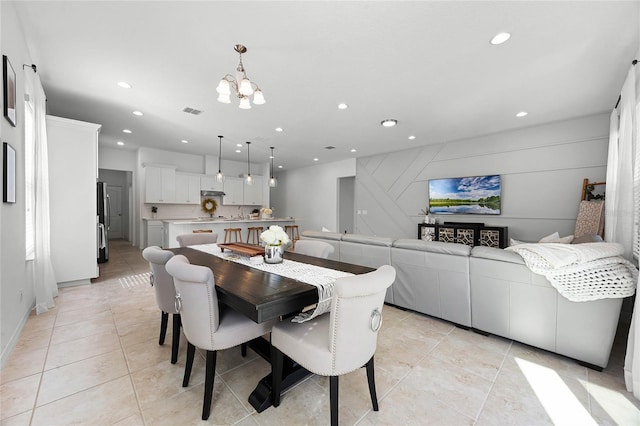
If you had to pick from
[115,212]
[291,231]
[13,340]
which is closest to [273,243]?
[13,340]

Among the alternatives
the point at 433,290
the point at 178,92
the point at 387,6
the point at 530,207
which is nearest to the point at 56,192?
the point at 178,92

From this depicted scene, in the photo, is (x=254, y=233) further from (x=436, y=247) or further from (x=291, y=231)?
(x=436, y=247)

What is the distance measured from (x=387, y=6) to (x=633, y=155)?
2.77m

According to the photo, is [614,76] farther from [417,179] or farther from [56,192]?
[56,192]

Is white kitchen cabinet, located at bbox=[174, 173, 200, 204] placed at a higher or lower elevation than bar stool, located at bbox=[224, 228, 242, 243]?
higher

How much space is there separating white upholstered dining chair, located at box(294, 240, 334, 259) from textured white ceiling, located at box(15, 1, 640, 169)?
75.8 inches

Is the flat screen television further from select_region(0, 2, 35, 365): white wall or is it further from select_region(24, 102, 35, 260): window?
select_region(24, 102, 35, 260): window

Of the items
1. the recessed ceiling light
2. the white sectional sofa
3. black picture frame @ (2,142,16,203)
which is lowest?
the white sectional sofa

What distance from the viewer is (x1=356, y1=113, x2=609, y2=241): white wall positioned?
417 cm

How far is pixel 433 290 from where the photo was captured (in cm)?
267

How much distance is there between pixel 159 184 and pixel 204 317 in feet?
21.1

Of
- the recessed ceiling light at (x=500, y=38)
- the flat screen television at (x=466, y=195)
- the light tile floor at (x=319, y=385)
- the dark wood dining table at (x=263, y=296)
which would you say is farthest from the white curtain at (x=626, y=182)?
the dark wood dining table at (x=263, y=296)

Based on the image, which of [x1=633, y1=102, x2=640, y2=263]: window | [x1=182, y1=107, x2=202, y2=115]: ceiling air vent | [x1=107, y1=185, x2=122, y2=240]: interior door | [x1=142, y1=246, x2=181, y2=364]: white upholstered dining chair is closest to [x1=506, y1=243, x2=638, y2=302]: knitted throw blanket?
[x1=633, y1=102, x2=640, y2=263]: window

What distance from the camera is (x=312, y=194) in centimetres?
892
